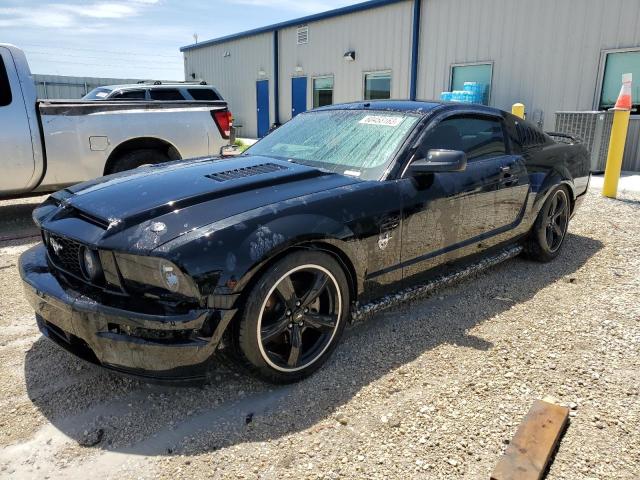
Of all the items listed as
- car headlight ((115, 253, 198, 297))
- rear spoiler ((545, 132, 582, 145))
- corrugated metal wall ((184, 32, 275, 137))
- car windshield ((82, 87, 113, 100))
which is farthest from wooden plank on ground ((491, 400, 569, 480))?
corrugated metal wall ((184, 32, 275, 137))

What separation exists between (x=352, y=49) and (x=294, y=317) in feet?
48.1

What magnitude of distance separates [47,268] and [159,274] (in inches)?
36.0

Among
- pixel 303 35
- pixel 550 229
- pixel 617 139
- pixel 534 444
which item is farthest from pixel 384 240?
pixel 303 35

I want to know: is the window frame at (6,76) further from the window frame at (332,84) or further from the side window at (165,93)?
the window frame at (332,84)

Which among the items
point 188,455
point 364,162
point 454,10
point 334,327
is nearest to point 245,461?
point 188,455

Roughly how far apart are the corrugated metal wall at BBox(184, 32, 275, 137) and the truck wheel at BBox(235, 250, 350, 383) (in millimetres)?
17547

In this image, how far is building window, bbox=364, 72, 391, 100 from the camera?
587 inches

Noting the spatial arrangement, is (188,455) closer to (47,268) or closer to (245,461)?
(245,461)

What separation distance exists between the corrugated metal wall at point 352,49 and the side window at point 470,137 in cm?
1059

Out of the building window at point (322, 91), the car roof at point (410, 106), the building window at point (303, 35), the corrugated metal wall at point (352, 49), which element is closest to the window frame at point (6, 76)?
the car roof at point (410, 106)

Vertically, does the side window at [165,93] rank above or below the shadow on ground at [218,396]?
above

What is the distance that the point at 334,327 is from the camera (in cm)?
286

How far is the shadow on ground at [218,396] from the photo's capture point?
2379 mm

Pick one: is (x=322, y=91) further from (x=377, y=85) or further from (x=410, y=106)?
(x=410, y=106)
